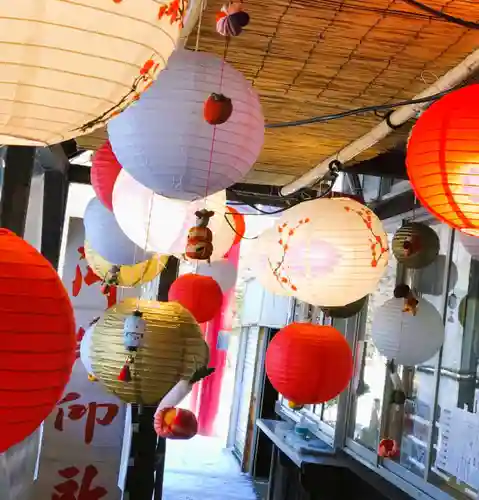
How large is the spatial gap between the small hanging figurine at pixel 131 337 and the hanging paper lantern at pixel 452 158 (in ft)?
3.17

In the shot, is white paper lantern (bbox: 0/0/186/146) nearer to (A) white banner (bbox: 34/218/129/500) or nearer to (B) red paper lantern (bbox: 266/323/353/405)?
(B) red paper lantern (bbox: 266/323/353/405)

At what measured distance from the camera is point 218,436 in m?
10.2

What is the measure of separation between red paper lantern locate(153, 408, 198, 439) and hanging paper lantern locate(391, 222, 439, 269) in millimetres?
1590

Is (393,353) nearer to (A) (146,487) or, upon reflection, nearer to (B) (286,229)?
(B) (286,229)

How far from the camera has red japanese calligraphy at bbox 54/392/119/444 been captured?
18.4ft

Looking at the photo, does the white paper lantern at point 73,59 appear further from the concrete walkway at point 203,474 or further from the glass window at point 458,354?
the concrete walkway at point 203,474

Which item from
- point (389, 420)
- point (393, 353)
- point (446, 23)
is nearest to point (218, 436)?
point (389, 420)

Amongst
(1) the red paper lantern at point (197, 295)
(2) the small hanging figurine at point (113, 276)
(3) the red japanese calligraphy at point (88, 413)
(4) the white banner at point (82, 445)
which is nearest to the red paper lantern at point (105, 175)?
(1) the red paper lantern at point (197, 295)

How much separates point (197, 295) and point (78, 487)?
10.6 ft

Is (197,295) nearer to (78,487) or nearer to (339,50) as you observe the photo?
(339,50)

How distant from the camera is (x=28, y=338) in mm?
1056

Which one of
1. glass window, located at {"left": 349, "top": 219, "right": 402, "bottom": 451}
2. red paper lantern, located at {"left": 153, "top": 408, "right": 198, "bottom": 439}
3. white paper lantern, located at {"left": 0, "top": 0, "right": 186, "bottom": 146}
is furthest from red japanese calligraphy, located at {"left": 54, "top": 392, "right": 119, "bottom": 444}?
white paper lantern, located at {"left": 0, "top": 0, "right": 186, "bottom": 146}

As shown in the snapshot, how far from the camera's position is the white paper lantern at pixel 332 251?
7.57 feet

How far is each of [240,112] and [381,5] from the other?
0.67 m
